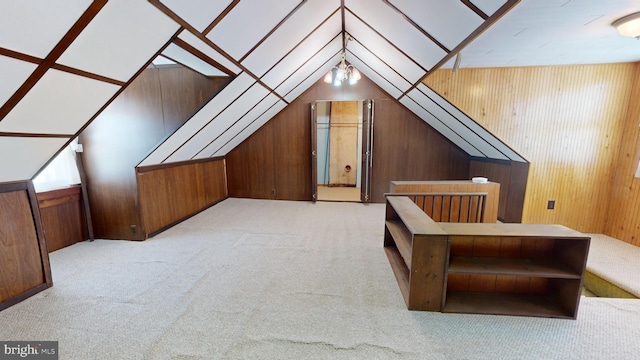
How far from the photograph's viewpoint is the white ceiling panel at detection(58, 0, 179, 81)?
132 cm

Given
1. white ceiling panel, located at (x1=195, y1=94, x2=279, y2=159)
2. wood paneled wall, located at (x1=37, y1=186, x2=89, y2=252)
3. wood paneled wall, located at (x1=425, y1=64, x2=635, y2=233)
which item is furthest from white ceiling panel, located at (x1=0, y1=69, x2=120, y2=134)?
wood paneled wall, located at (x1=425, y1=64, x2=635, y2=233)

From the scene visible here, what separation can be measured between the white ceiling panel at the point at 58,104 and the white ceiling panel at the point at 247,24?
88cm

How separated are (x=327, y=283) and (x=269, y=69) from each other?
7.80ft

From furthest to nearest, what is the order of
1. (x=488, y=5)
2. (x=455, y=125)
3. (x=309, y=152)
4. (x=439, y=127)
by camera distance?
1. (x=309, y=152)
2. (x=439, y=127)
3. (x=455, y=125)
4. (x=488, y=5)

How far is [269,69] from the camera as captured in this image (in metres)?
2.88

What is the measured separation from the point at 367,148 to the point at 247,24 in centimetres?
308

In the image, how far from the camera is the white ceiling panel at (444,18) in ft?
5.29

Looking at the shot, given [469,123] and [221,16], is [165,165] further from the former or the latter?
[469,123]

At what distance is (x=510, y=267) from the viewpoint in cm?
179

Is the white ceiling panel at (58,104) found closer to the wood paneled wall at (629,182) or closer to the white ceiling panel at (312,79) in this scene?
the white ceiling panel at (312,79)

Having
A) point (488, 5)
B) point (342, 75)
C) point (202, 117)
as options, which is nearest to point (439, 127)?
point (342, 75)

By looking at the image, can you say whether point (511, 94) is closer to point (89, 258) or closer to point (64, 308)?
point (64, 308)

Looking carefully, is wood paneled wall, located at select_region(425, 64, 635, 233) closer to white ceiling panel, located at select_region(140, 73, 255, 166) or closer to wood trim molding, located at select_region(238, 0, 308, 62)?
wood trim molding, located at select_region(238, 0, 308, 62)

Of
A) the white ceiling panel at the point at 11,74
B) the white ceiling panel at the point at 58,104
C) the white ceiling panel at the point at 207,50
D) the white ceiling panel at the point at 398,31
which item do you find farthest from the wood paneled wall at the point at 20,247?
the white ceiling panel at the point at 398,31
